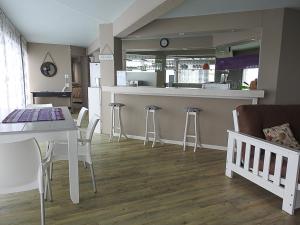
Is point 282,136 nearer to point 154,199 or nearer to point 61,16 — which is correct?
point 154,199

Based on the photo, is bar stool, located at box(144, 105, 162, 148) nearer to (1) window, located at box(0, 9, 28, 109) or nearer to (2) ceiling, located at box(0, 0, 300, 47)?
(2) ceiling, located at box(0, 0, 300, 47)

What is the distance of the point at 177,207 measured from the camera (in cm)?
242

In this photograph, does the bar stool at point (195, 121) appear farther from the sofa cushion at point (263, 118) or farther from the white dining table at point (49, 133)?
the white dining table at point (49, 133)

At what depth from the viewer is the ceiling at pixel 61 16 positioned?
14.4 feet

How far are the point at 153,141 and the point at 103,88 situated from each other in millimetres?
1677

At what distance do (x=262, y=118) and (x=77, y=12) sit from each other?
14.0ft

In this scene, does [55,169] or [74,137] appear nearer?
[74,137]

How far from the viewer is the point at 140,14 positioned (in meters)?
3.78

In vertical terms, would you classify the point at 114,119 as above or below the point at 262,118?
below

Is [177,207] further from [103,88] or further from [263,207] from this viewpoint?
[103,88]

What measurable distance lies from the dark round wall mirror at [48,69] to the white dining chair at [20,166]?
741 centimetres

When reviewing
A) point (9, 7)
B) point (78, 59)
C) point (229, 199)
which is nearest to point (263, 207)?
point (229, 199)

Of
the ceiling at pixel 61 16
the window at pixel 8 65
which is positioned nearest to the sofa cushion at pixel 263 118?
the ceiling at pixel 61 16

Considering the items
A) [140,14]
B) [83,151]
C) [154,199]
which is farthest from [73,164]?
[140,14]
